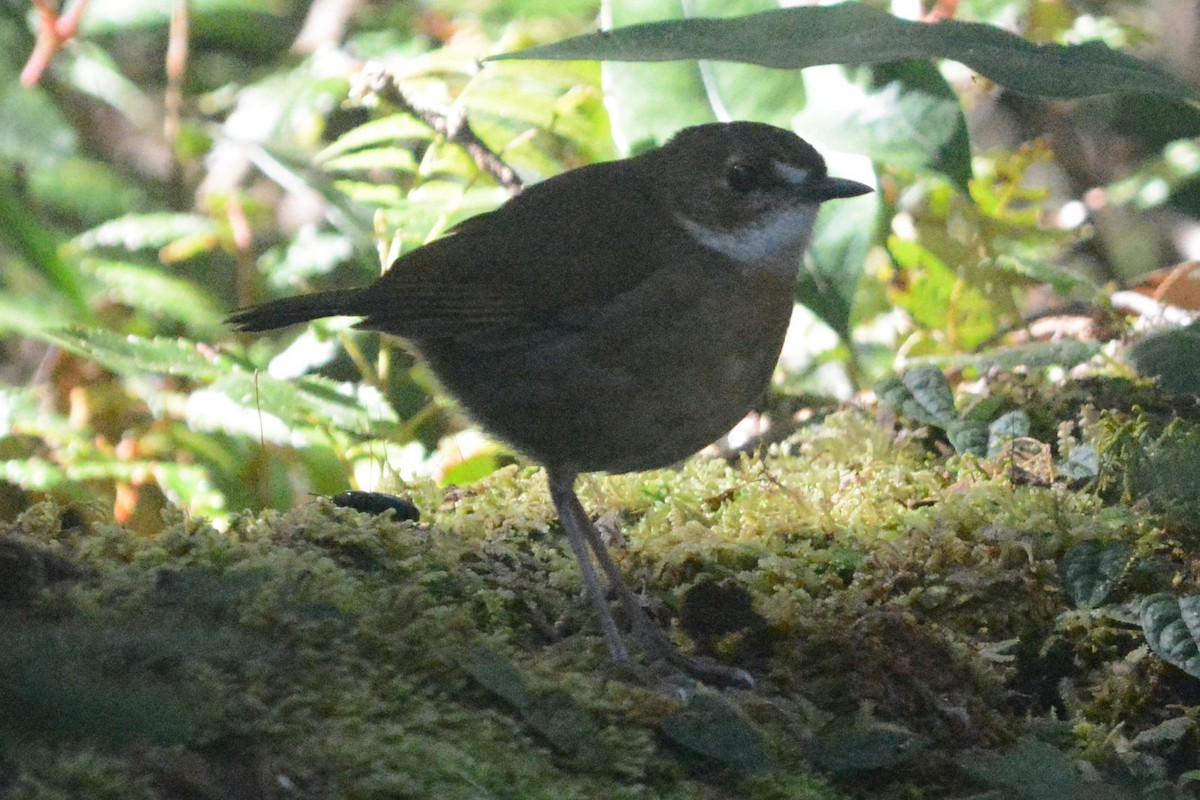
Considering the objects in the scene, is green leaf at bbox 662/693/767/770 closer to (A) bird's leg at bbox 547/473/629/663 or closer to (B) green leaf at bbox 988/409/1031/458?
(A) bird's leg at bbox 547/473/629/663

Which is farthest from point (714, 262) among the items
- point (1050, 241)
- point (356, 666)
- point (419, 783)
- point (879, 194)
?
point (1050, 241)

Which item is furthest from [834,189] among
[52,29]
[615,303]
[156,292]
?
[52,29]

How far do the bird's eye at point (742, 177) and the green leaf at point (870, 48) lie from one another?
0.31 metres

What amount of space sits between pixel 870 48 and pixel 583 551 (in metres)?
1.25

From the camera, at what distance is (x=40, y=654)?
4.21 feet

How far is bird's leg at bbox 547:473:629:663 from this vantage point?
2373 millimetres

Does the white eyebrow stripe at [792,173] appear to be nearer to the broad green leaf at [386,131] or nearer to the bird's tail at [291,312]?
the bird's tail at [291,312]

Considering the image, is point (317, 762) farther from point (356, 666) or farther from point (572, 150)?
point (572, 150)

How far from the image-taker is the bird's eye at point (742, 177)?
3086 mm

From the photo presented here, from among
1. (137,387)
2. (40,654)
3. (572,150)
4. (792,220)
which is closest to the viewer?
(40,654)

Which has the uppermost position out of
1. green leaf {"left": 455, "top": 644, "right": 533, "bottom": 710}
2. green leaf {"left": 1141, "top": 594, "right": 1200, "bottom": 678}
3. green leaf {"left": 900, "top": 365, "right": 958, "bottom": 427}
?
green leaf {"left": 900, "top": 365, "right": 958, "bottom": 427}

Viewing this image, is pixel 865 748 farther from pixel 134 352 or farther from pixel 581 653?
pixel 134 352

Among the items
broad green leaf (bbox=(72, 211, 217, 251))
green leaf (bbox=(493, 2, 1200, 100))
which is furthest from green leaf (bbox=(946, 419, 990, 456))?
broad green leaf (bbox=(72, 211, 217, 251))

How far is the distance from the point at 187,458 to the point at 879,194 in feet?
8.60
